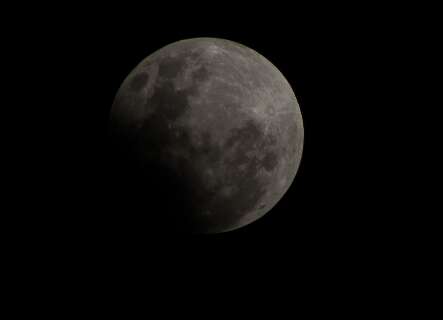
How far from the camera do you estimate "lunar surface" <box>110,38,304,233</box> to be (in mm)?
3500

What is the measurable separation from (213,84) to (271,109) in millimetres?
583

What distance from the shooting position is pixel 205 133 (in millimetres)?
3475

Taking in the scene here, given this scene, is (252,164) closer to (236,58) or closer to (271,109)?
(271,109)

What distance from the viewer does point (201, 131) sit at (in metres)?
3.47

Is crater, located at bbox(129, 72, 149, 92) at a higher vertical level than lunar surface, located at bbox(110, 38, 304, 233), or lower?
higher

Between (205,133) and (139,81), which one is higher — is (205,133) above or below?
below

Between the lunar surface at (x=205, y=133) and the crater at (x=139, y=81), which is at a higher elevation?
the crater at (x=139, y=81)

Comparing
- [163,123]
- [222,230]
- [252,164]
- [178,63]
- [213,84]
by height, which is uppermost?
[178,63]

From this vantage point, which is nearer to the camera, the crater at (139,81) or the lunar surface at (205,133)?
the lunar surface at (205,133)

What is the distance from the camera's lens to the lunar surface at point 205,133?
350 cm

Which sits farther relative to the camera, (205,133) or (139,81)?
(139,81)

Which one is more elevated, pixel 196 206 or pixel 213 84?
pixel 213 84

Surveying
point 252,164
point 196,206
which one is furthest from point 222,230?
point 252,164

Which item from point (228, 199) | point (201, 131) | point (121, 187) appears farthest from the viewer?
point (121, 187)
